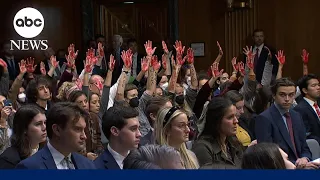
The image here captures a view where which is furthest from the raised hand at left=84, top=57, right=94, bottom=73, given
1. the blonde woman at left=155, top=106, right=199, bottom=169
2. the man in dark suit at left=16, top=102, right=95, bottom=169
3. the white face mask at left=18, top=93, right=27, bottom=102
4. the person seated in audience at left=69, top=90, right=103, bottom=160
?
the man in dark suit at left=16, top=102, right=95, bottom=169

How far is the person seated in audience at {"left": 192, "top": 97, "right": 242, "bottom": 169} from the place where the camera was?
4734 millimetres

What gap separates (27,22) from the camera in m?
12.1

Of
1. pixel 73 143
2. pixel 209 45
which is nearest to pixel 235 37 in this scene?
pixel 209 45

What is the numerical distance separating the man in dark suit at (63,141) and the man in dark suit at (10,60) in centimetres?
719

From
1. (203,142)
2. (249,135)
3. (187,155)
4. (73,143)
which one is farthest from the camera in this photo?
(249,135)

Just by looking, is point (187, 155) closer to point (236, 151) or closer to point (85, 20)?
point (236, 151)

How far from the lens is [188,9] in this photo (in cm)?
1209

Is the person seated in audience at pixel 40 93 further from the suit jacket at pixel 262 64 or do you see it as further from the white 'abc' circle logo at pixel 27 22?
the white 'abc' circle logo at pixel 27 22

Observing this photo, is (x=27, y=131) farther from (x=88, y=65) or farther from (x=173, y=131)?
(x=88, y=65)

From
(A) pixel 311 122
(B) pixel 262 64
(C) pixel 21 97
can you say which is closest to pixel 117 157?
(A) pixel 311 122

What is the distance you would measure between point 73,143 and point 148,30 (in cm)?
869

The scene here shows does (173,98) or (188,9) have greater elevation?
(188,9)

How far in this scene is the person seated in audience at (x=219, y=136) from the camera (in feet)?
15.5

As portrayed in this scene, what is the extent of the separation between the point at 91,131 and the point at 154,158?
2521 mm
